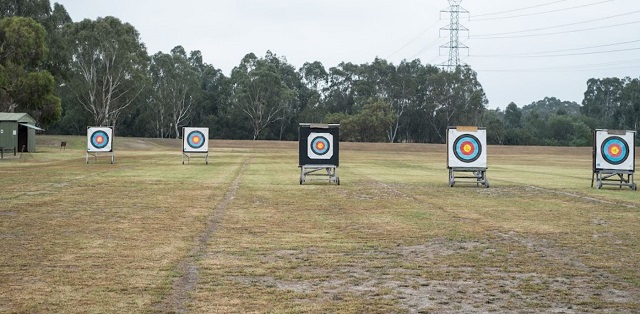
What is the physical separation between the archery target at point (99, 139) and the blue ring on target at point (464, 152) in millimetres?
22269

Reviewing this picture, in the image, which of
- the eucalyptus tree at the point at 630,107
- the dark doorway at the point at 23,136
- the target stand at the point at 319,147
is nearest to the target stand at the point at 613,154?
the target stand at the point at 319,147

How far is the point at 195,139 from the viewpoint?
43.2m

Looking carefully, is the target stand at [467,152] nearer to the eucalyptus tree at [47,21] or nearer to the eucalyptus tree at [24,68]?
the eucalyptus tree at [24,68]

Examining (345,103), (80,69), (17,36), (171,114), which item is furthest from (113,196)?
(345,103)

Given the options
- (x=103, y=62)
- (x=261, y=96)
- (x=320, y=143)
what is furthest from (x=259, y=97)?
(x=320, y=143)

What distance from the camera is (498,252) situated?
409 inches

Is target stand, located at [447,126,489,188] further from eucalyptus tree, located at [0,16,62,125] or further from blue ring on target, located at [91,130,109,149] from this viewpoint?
eucalyptus tree, located at [0,16,62,125]

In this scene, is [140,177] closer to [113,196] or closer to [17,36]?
[113,196]

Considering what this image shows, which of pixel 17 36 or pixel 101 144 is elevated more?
pixel 17 36

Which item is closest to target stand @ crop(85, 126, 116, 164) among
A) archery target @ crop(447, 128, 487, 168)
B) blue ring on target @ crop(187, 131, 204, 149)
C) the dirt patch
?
blue ring on target @ crop(187, 131, 204, 149)

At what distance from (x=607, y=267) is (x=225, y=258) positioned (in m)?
4.55

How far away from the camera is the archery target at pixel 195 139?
4291 cm

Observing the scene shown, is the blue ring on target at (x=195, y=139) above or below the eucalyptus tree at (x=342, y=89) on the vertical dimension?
below

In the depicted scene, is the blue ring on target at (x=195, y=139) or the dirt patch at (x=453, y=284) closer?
the dirt patch at (x=453, y=284)
